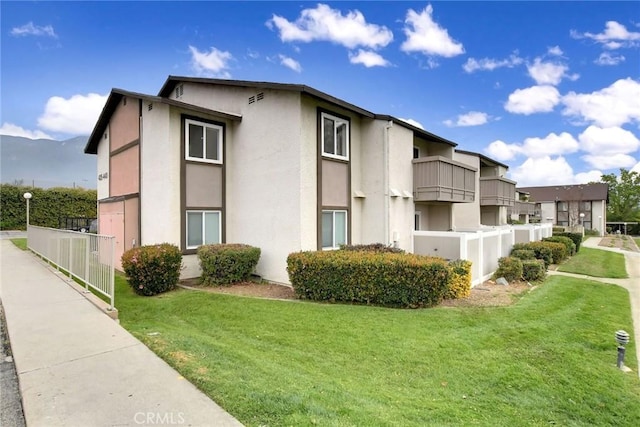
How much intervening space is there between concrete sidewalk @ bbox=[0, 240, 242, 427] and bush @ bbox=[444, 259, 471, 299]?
743 cm

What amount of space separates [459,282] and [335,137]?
259 inches

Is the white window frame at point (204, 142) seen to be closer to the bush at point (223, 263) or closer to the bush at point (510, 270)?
the bush at point (223, 263)

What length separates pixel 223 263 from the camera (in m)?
10.8

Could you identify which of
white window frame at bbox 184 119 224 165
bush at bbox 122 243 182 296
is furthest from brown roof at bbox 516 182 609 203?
bush at bbox 122 243 182 296

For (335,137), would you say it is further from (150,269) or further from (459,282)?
(150,269)

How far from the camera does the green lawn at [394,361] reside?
3.72m

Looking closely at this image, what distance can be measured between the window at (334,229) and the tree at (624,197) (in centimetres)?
6744

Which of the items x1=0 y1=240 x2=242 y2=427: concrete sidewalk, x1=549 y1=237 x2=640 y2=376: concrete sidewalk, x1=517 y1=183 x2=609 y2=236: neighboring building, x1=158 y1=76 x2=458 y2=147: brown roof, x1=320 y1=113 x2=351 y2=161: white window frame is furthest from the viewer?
x1=517 y1=183 x2=609 y2=236: neighboring building

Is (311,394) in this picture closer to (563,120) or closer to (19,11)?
(19,11)

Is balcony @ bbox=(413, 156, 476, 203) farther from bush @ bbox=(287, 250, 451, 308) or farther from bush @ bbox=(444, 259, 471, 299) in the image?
bush @ bbox=(287, 250, 451, 308)

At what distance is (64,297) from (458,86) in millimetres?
23065

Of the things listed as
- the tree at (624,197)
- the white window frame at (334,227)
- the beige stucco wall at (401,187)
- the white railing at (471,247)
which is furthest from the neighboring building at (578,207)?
the white window frame at (334,227)

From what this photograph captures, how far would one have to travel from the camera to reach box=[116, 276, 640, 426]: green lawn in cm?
372

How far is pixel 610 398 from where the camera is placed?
15.1 ft
